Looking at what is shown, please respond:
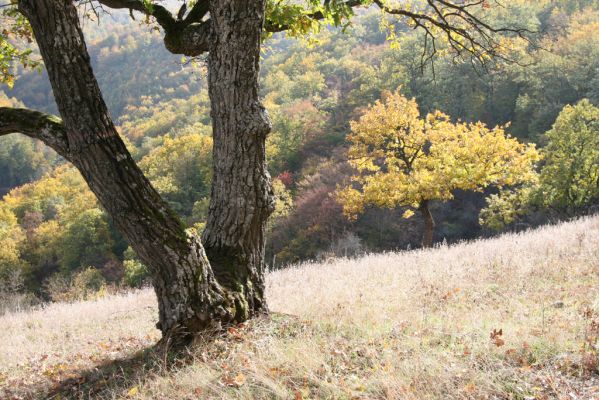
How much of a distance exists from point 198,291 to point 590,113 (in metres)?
26.2

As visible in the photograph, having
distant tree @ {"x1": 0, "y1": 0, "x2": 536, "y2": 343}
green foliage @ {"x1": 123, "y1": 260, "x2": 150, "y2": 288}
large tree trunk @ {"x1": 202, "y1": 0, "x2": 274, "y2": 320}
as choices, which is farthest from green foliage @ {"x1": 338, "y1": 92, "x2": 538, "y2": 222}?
green foliage @ {"x1": 123, "y1": 260, "x2": 150, "y2": 288}

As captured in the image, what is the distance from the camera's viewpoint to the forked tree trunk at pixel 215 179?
142 inches

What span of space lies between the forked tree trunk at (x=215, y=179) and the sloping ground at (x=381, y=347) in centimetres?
43

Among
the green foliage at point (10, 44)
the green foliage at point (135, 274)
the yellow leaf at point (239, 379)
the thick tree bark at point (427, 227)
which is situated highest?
the green foliage at point (10, 44)

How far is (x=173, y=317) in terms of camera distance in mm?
4188

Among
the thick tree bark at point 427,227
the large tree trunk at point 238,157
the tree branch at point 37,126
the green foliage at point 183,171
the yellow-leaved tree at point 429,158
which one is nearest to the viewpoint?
the tree branch at point 37,126

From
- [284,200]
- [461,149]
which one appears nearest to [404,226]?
[284,200]

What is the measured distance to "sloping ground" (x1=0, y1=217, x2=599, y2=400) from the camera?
10.6 feet

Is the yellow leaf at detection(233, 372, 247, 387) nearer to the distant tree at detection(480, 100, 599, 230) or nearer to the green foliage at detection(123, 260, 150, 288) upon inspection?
the distant tree at detection(480, 100, 599, 230)

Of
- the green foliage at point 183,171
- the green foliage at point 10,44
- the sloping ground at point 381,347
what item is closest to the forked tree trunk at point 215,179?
the sloping ground at point 381,347

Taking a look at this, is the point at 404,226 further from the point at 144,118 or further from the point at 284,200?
the point at 144,118

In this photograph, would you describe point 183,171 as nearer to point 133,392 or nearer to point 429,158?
point 429,158

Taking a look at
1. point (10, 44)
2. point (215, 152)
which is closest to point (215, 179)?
point (215, 152)

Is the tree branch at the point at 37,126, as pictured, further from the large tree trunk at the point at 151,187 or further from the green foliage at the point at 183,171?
the green foliage at the point at 183,171
